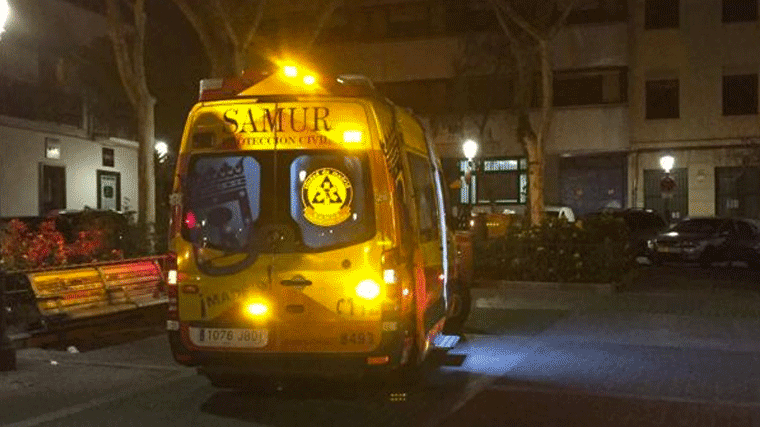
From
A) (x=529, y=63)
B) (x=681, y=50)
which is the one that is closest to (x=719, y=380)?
(x=529, y=63)

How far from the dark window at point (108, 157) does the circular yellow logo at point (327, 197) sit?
24.7 metres

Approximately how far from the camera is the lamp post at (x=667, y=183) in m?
32.3

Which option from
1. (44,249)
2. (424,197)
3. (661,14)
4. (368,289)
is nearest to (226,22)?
(44,249)

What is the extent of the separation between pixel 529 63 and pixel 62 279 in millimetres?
24186

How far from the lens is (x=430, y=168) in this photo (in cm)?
1004

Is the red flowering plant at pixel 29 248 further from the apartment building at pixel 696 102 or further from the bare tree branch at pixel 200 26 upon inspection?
the apartment building at pixel 696 102

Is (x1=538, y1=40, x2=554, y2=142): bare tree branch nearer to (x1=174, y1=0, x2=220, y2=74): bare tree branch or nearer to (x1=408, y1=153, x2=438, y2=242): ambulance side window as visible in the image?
(x1=174, y1=0, x2=220, y2=74): bare tree branch

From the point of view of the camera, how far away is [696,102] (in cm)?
3481

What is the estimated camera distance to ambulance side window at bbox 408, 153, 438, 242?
9.10 meters

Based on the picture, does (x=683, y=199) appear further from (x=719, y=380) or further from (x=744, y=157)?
(x=719, y=380)

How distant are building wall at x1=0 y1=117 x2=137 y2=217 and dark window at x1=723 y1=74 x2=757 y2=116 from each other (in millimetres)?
20577

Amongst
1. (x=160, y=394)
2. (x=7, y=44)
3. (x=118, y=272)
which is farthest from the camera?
(x=7, y=44)

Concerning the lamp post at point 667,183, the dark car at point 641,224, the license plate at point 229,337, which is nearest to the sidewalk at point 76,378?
the license plate at point 229,337

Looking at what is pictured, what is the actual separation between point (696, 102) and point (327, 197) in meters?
29.3
